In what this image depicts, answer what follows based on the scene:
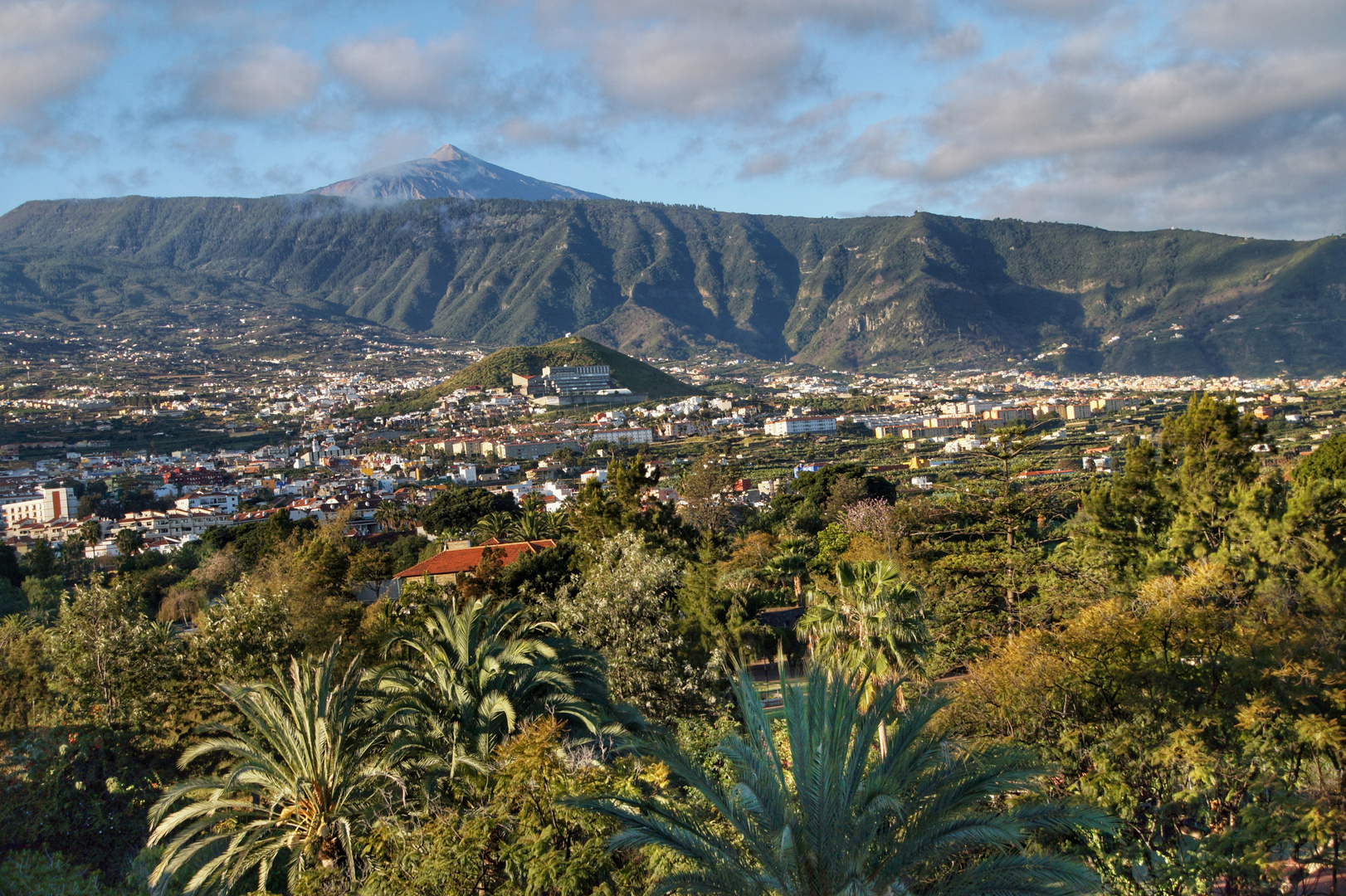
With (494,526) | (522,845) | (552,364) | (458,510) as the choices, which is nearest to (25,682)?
(522,845)

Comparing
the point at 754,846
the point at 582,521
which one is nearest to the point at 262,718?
the point at 754,846

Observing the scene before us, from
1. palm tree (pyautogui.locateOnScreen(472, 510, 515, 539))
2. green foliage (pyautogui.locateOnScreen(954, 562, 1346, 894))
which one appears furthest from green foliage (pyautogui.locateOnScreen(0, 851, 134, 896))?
palm tree (pyautogui.locateOnScreen(472, 510, 515, 539))

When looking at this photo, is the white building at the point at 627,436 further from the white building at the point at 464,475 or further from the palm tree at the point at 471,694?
the palm tree at the point at 471,694

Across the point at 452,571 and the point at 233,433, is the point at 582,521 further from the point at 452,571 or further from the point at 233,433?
the point at 233,433

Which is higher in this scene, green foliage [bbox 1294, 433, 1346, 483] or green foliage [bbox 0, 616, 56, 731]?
green foliage [bbox 1294, 433, 1346, 483]

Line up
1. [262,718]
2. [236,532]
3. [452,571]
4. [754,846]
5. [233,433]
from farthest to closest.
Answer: [233,433]
[236,532]
[452,571]
[262,718]
[754,846]

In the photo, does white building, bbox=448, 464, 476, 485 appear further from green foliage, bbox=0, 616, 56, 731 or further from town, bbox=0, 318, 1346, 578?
green foliage, bbox=0, 616, 56, 731
